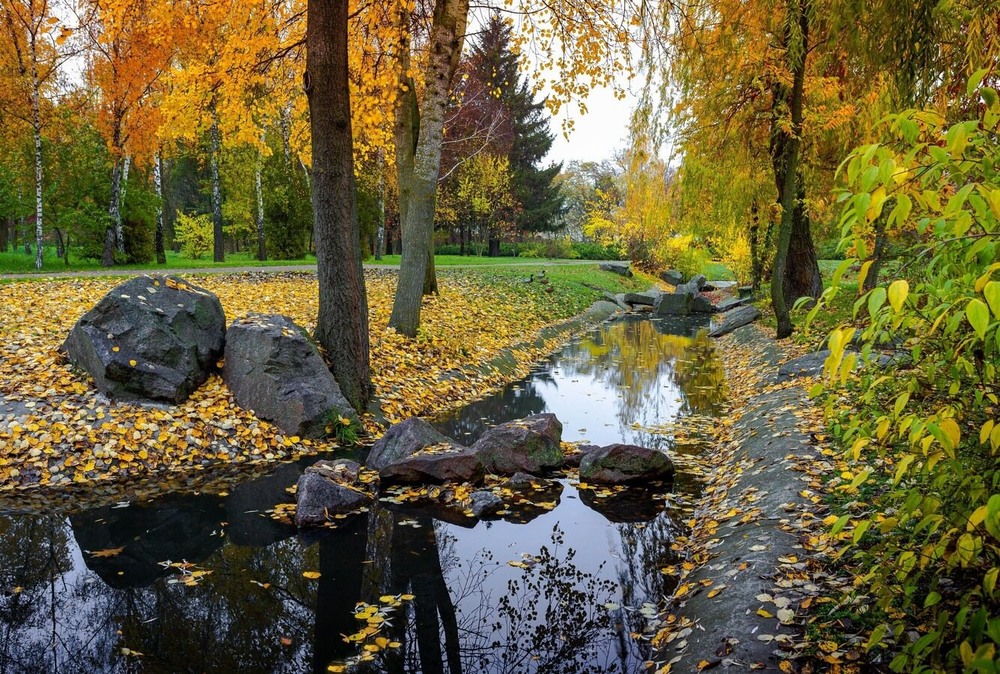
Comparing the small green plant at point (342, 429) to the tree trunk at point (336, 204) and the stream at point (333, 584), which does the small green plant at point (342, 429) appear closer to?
the tree trunk at point (336, 204)

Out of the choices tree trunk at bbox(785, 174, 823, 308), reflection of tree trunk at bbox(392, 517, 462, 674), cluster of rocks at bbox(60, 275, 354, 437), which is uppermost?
tree trunk at bbox(785, 174, 823, 308)

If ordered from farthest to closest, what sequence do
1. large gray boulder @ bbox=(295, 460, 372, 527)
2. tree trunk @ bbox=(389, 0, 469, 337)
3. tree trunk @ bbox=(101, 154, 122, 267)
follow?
tree trunk @ bbox=(101, 154, 122, 267)
tree trunk @ bbox=(389, 0, 469, 337)
large gray boulder @ bbox=(295, 460, 372, 527)

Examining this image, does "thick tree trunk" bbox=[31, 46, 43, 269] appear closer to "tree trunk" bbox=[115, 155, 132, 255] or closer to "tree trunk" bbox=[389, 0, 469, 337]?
"tree trunk" bbox=[115, 155, 132, 255]

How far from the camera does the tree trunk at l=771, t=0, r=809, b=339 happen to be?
12336 millimetres

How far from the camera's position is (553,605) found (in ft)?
15.7

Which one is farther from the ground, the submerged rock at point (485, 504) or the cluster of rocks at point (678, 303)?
the cluster of rocks at point (678, 303)

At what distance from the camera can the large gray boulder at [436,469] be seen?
23.2ft

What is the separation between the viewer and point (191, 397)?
8344mm

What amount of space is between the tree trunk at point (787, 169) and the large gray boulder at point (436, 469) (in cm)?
864

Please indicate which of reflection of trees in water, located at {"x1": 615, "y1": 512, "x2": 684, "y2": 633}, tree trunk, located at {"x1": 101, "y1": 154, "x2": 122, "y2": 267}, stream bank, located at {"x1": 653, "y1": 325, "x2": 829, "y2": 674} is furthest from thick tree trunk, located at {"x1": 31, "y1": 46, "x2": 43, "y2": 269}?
stream bank, located at {"x1": 653, "y1": 325, "x2": 829, "y2": 674}

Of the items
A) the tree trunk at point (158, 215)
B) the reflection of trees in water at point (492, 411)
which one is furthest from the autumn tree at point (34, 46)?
the reflection of trees in water at point (492, 411)

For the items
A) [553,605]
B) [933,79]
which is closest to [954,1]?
[933,79]

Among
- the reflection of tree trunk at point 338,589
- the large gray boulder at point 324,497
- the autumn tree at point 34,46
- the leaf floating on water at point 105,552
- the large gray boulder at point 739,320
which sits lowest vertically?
the reflection of tree trunk at point 338,589

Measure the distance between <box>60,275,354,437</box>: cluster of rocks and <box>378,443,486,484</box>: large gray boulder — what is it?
1.72 metres
